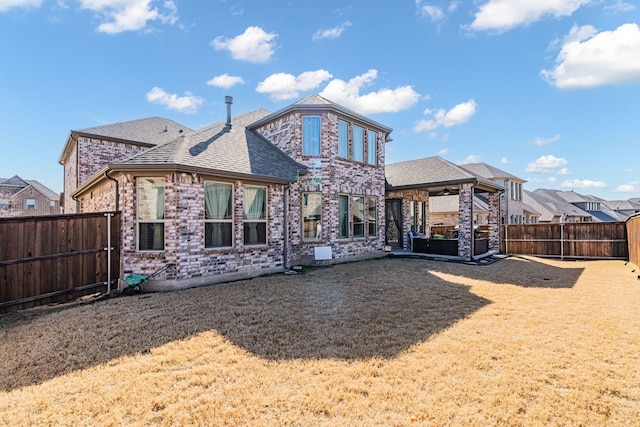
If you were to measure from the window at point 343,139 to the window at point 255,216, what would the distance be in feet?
12.0

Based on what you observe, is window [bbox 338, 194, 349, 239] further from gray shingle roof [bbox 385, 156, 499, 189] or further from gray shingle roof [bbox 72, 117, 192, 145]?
gray shingle roof [bbox 72, 117, 192, 145]

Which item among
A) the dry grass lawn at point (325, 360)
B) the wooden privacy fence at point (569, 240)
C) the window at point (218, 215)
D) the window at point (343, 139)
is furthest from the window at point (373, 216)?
the wooden privacy fence at point (569, 240)

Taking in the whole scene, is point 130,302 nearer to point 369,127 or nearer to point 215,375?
point 215,375

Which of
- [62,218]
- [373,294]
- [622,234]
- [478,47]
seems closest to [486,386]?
[373,294]

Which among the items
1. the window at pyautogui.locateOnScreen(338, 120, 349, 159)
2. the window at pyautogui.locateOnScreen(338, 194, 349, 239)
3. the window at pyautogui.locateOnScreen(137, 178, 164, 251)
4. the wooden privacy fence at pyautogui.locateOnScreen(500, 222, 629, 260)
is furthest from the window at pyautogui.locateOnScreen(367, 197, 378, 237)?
the window at pyautogui.locateOnScreen(137, 178, 164, 251)

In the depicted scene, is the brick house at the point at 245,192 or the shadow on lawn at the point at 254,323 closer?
the shadow on lawn at the point at 254,323

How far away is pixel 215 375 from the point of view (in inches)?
132

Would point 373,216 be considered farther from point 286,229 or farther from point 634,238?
point 634,238

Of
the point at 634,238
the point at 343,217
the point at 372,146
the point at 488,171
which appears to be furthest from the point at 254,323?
the point at 488,171

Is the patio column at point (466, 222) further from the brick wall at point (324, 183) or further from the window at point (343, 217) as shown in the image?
the window at point (343, 217)

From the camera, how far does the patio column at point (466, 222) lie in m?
12.2

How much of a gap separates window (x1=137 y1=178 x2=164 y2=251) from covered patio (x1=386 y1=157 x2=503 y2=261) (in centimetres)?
987

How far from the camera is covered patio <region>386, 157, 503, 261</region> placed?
12.3 m

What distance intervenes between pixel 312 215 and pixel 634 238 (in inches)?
477
